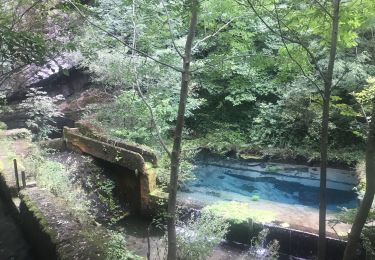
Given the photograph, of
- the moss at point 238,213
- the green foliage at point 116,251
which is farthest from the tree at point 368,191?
the moss at point 238,213

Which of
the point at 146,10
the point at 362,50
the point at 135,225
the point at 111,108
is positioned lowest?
the point at 135,225

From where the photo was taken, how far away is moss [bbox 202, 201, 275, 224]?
630 centimetres

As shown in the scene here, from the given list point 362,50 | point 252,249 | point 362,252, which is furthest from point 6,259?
point 362,50

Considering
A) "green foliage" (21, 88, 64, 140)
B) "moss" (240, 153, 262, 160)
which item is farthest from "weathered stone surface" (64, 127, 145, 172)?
"moss" (240, 153, 262, 160)

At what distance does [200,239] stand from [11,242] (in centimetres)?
291

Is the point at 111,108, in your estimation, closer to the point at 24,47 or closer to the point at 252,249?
the point at 252,249

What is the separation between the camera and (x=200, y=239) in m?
5.08

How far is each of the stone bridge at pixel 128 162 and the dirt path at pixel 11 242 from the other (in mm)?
2549

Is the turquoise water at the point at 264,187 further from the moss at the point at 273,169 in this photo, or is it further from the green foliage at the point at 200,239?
the green foliage at the point at 200,239

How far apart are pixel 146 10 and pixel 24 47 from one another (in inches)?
94.8

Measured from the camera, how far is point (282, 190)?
9766 mm

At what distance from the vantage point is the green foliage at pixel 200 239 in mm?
4859

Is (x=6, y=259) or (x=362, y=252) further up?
(x=362, y=252)

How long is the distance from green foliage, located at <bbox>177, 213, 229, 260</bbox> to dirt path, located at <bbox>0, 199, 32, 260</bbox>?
220 cm
